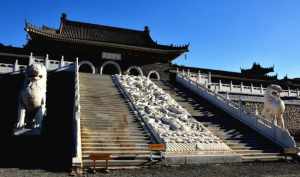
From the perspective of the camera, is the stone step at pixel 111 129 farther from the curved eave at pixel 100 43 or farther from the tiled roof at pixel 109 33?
the tiled roof at pixel 109 33

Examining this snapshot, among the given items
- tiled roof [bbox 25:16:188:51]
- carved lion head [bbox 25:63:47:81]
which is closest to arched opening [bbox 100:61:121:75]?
tiled roof [bbox 25:16:188:51]

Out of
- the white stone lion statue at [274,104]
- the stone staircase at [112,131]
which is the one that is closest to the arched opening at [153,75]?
the stone staircase at [112,131]

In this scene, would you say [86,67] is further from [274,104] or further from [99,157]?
[99,157]

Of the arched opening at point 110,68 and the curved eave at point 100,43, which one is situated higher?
the curved eave at point 100,43

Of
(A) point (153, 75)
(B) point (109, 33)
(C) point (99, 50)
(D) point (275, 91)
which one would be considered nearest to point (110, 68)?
(C) point (99, 50)

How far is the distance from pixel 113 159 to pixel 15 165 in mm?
3082

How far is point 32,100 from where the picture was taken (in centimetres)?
1116

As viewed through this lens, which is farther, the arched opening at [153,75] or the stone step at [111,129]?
the arched opening at [153,75]

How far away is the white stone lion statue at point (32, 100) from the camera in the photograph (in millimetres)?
11013

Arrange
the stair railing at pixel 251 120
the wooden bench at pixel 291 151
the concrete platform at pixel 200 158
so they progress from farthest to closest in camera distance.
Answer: the stair railing at pixel 251 120
the wooden bench at pixel 291 151
the concrete platform at pixel 200 158

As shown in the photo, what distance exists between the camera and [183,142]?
36.2ft

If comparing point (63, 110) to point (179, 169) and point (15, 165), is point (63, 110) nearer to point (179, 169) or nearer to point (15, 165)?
point (15, 165)

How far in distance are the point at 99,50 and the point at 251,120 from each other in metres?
14.7

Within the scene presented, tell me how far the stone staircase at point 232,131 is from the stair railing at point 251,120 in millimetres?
259
